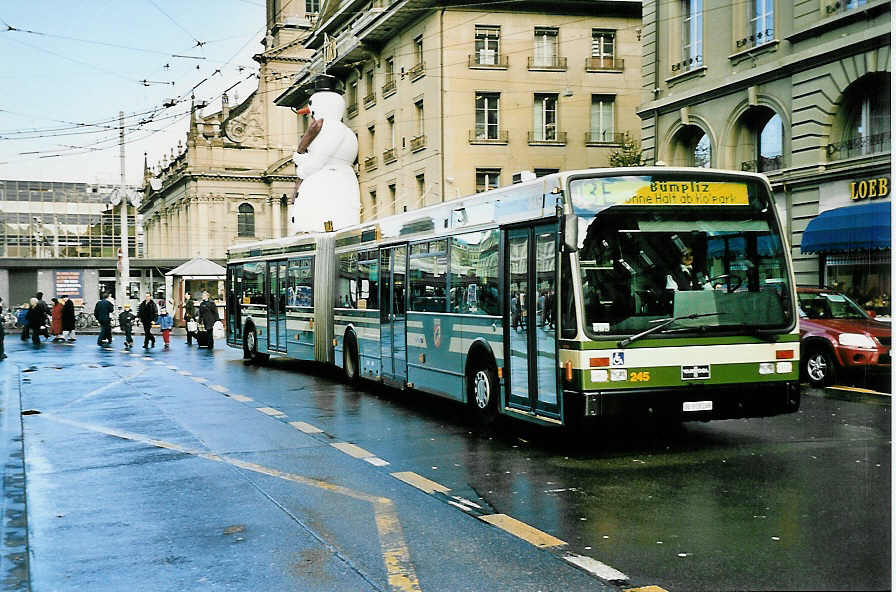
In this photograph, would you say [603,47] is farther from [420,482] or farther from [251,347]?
[420,482]

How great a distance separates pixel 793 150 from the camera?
903 inches

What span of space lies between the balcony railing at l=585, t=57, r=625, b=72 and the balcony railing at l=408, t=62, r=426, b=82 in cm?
677

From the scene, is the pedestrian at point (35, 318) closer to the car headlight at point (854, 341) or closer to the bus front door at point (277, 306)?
the bus front door at point (277, 306)

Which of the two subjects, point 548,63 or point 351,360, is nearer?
point 351,360

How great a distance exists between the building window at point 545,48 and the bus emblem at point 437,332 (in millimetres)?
29949

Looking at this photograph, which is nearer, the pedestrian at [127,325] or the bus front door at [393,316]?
the bus front door at [393,316]

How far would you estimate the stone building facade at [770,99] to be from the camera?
1955 cm

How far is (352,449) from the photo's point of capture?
10.7 metres

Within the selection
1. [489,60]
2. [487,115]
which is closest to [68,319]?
[487,115]

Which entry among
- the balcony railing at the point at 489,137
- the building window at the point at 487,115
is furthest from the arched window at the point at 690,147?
the building window at the point at 487,115

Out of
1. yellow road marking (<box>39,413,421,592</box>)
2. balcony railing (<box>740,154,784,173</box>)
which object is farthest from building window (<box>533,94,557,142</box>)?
yellow road marking (<box>39,413,421,592</box>)

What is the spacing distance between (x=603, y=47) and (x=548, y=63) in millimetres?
2641

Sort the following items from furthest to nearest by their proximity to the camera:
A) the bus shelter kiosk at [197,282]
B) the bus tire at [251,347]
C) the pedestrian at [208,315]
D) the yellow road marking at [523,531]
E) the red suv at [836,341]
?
the bus shelter kiosk at [197,282], the pedestrian at [208,315], the bus tire at [251,347], the red suv at [836,341], the yellow road marking at [523,531]

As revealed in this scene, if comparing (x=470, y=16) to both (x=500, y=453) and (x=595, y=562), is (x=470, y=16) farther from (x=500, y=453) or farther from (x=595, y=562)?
(x=595, y=562)
